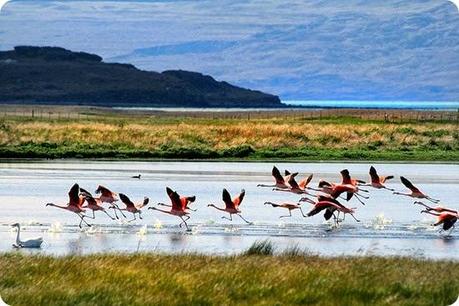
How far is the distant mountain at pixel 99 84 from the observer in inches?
6314

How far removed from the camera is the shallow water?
1836 cm

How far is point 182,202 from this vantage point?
20.7 metres

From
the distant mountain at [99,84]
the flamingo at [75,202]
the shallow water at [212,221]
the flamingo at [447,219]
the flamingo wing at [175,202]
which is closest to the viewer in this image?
the shallow water at [212,221]

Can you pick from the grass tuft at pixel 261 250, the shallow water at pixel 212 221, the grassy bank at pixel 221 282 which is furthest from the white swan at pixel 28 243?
the grass tuft at pixel 261 250

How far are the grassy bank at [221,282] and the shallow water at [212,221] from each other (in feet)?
8.29

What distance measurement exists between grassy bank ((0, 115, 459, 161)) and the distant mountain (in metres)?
99.4

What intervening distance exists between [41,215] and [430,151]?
24912 millimetres

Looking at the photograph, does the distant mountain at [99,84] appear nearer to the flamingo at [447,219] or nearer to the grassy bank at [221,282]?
the flamingo at [447,219]

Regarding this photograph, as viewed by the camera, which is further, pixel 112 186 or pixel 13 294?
pixel 112 186

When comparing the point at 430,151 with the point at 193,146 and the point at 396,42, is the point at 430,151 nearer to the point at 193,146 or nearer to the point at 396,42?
the point at 193,146

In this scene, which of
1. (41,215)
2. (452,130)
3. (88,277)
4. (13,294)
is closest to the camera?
(13,294)

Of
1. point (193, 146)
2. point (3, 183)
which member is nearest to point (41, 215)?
point (3, 183)

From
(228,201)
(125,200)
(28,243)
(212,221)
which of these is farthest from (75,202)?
(28,243)

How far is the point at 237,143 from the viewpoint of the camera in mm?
46188
